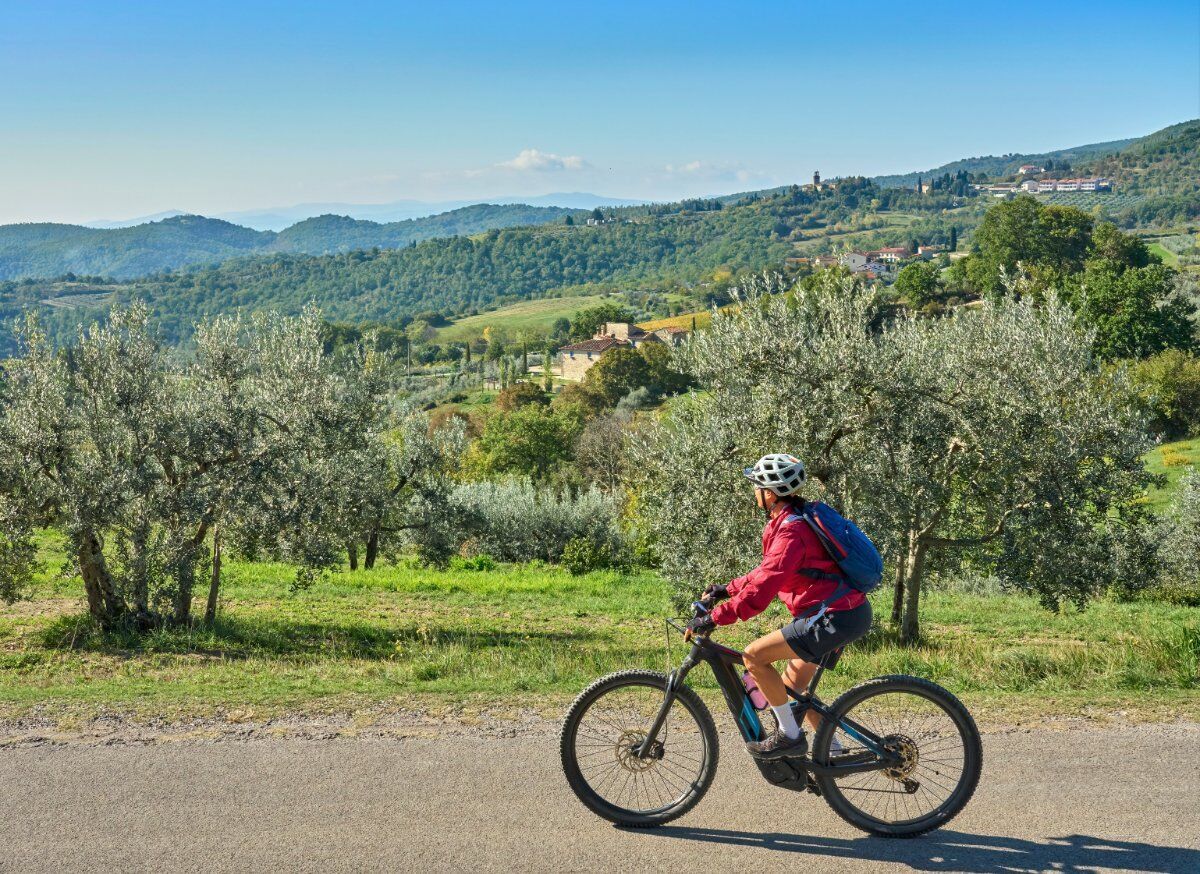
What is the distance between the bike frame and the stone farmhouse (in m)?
130

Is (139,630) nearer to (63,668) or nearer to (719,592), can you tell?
(63,668)

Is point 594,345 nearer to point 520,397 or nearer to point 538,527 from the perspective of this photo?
point 520,397

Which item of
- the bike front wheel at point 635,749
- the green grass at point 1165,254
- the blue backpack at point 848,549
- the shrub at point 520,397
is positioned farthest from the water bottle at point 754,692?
the green grass at point 1165,254

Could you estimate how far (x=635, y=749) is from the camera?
6336 mm

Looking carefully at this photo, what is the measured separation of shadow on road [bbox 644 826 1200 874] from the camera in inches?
218

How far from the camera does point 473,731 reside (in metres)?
7.69

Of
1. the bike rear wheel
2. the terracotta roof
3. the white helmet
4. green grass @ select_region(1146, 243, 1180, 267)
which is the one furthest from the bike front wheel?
green grass @ select_region(1146, 243, 1180, 267)

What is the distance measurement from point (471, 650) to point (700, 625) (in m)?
9.64

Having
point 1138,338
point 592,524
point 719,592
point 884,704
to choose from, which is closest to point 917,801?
point 884,704

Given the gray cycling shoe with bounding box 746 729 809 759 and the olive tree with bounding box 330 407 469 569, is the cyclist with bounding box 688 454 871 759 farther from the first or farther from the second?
the olive tree with bounding box 330 407 469 569

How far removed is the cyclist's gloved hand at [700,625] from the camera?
5891 mm

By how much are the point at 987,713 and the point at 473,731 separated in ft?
13.7

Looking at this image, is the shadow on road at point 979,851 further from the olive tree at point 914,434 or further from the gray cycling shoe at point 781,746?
the olive tree at point 914,434

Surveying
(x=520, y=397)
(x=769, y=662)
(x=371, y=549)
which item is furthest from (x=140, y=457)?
(x=520, y=397)
